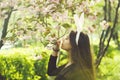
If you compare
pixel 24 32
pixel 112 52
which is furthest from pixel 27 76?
pixel 112 52

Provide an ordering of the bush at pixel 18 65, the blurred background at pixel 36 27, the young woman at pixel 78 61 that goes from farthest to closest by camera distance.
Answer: the bush at pixel 18 65 → the blurred background at pixel 36 27 → the young woman at pixel 78 61

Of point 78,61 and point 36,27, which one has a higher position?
point 78,61

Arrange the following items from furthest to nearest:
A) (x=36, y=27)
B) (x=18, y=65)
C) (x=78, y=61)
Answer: (x=18, y=65), (x=36, y=27), (x=78, y=61)

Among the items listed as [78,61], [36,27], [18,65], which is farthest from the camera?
[18,65]

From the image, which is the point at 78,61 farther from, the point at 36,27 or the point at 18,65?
the point at 18,65

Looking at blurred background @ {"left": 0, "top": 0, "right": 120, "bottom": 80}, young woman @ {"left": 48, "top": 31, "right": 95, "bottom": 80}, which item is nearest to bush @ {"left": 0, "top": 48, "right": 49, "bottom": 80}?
blurred background @ {"left": 0, "top": 0, "right": 120, "bottom": 80}

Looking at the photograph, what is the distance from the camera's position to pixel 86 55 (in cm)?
327

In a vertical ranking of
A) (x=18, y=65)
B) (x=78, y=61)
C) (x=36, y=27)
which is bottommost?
(x=18, y=65)

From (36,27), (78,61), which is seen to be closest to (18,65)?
(36,27)

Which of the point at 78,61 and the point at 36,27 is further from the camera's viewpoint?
the point at 36,27

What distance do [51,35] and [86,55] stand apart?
2852 mm

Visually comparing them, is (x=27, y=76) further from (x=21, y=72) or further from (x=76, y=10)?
(x=76, y=10)

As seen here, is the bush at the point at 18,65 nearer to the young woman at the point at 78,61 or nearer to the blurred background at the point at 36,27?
the blurred background at the point at 36,27

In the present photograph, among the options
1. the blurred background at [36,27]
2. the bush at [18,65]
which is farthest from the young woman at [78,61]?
the bush at [18,65]
